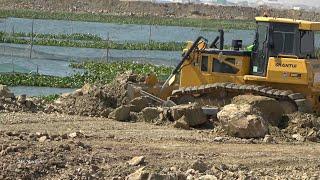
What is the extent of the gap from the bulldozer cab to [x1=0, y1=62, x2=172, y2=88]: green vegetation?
1008cm

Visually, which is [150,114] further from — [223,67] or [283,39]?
[283,39]

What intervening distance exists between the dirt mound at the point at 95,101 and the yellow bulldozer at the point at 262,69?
0.40m

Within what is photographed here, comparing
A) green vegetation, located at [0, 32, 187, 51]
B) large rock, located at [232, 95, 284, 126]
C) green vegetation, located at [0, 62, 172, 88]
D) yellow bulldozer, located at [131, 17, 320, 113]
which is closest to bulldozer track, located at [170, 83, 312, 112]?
yellow bulldozer, located at [131, 17, 320, 113]

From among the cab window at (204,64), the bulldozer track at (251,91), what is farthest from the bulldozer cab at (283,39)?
the cab window at (204,64)

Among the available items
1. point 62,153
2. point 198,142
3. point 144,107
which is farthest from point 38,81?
point 62,153

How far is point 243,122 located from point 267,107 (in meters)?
1.33

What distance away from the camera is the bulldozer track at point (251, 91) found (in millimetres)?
14391

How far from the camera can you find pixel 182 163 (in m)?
10.5

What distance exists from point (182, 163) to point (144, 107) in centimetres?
512

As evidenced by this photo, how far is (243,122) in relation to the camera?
43.5 ft

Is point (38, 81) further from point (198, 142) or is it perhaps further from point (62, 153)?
point (62, 153)

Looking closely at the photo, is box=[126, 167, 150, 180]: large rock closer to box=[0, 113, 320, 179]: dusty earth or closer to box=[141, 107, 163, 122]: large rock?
box=[0, 113, 320, 179]: dusty earth

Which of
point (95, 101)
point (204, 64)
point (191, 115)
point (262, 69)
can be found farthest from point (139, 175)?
point (204, 64)

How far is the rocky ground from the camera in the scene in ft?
31.8
